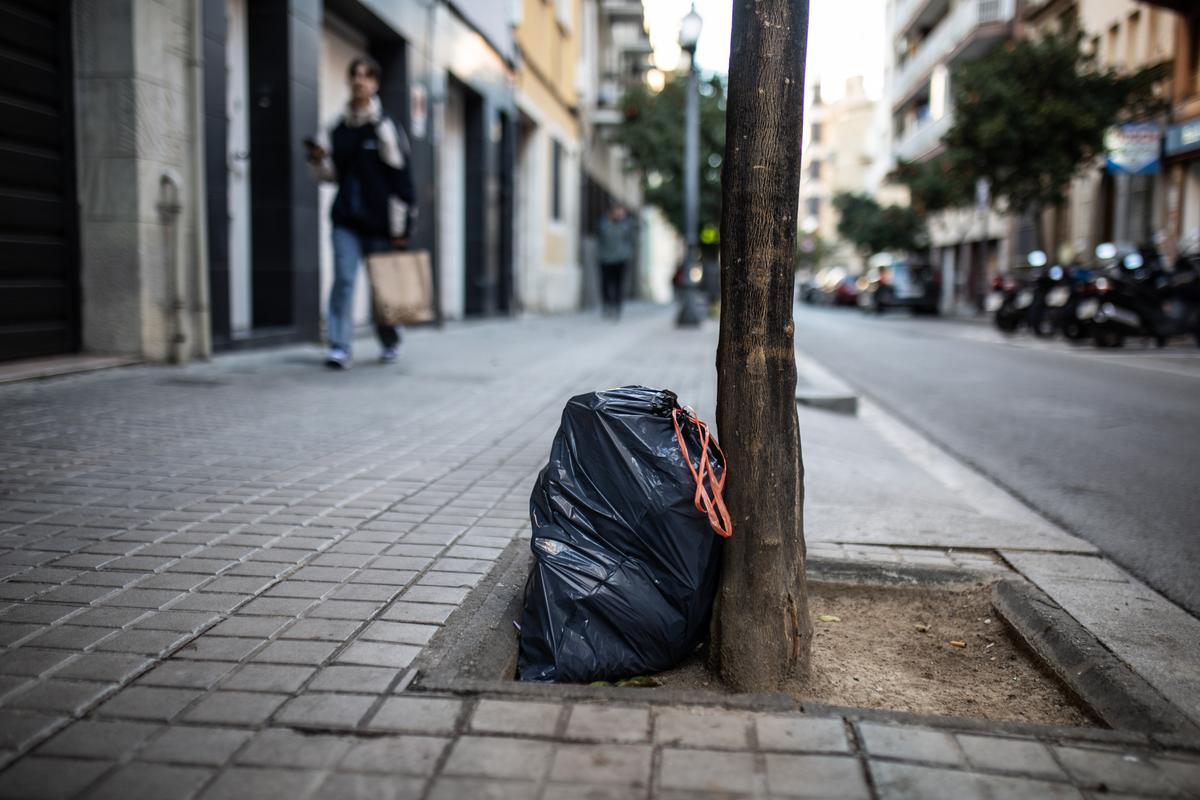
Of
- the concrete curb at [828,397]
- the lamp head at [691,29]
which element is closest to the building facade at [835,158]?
the lamp head at [691,29]

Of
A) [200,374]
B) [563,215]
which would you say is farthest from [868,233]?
[200,374]

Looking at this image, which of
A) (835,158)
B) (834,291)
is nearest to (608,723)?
(834,291)

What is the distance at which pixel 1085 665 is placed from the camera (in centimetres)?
259

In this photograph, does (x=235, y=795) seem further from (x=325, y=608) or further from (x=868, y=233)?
(x=868, y=233)

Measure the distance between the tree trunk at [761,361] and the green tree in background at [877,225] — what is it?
36558 mm

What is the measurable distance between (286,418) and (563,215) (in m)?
21.2

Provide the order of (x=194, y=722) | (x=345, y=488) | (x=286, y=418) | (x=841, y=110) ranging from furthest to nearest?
(x=841, y=110), (x=286, y=418), (x=345, y=488), (x=194, y=722)

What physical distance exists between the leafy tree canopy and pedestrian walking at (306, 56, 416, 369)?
19.2 m

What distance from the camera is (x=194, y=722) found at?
2068mm

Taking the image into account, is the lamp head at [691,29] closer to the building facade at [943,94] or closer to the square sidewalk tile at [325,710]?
the building facade at [943,94]

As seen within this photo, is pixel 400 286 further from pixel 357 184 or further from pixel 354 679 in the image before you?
pixel 354 679

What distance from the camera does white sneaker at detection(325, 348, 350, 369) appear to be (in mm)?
8406

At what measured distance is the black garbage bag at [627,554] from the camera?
262 centimetres

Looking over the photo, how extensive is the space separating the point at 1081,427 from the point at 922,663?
197 inches
